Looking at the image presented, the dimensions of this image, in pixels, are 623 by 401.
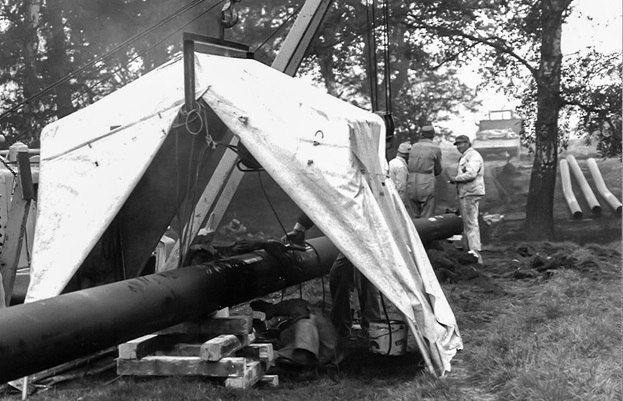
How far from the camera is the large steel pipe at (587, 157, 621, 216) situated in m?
16.4

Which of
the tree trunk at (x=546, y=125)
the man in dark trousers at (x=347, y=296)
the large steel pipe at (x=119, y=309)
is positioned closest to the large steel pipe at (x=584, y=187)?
the tree trunk at (x=546, y=125)

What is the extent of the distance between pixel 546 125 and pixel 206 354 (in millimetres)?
10730

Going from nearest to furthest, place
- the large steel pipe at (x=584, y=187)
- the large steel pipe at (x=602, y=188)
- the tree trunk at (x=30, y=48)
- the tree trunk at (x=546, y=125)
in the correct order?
1. the tree trunk at (x=546, y=125)
2. the tree trunk at (x=30, y=48)
3. the large steel pipe at (x=602, y=188)
4. the large steel pipe at (x=584, y=187)

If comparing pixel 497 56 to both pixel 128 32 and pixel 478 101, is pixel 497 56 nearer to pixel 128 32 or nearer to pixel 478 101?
pixel 478 101

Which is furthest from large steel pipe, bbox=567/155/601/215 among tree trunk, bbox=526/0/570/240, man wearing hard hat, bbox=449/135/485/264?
man wearing hard hat, bbox=449/135/485/264

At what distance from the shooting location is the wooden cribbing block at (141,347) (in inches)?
229

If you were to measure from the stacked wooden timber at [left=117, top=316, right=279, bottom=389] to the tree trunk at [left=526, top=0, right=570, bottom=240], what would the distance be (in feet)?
33.0

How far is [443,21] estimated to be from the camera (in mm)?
15375

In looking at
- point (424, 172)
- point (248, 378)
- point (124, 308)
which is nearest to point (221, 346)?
point (248, 378)

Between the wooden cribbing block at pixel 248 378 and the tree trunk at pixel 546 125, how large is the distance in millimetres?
10404

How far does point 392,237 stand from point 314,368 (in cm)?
120

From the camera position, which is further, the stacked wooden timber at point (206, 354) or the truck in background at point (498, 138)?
the truck in background at point (498, 138)

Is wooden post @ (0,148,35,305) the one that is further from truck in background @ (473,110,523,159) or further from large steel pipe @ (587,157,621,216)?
truck in background @ (473,110,523,159)

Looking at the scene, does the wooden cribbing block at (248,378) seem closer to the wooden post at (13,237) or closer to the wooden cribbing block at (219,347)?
the wooden cribbing block at (219,347)
